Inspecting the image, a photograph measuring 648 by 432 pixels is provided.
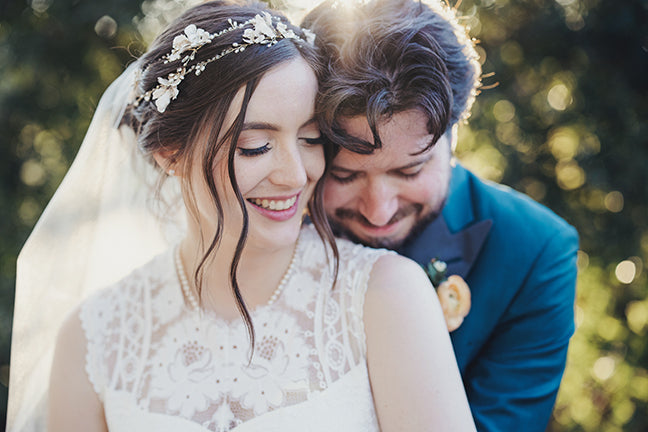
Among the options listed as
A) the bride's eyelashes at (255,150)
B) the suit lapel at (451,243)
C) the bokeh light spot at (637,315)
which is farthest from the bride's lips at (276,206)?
the bokeh light spot at (637,315)

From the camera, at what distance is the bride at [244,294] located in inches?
65.7

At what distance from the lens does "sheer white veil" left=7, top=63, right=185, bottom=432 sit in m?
2.30

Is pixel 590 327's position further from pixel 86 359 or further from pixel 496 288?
pixel 86 359

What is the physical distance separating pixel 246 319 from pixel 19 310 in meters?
1.15

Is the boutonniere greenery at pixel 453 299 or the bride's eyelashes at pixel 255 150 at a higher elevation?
the bride's eyelashes at pixel 255 150

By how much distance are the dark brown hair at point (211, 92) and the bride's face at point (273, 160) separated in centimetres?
3

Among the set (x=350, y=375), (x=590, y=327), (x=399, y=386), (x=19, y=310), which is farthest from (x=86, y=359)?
(x=590, y=327)

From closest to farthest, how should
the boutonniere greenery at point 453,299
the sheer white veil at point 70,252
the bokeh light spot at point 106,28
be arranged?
1. the boutonniere greenery at point 453,299
2. the sheer white veil at point 70,252
3. the bokeh light spot at point 106,28

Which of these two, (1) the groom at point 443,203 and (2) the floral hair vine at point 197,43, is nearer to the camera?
(2) the floral hair vine at point 197,43

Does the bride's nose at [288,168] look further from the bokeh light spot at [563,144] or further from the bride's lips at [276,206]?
the bokeh light spot at [563,144]

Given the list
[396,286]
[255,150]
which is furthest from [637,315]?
[255,150]

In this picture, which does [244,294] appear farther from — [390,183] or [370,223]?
[390,183]

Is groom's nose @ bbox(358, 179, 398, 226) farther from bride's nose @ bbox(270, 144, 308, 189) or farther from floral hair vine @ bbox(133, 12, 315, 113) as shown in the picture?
floral hair vine @ bbox(133, 12, 315, 113)

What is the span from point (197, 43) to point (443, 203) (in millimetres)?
1141
